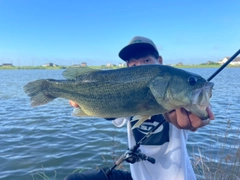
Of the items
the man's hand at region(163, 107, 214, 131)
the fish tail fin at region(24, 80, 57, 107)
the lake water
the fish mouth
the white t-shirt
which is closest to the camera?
the fish mouth

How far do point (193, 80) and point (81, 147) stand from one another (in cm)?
680

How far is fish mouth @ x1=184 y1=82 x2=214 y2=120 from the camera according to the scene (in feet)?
7.88

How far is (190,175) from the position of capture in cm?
346

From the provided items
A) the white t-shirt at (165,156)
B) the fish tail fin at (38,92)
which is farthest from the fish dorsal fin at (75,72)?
the white t-shirt at (165,156)

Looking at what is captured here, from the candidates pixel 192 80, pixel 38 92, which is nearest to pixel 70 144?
pixel 38 92

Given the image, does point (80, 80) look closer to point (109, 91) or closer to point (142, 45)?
point (109, 91)

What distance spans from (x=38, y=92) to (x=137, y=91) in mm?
1490

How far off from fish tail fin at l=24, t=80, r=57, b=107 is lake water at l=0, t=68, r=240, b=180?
291cm

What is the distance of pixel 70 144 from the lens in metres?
8.81

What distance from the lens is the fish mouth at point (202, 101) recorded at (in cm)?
240

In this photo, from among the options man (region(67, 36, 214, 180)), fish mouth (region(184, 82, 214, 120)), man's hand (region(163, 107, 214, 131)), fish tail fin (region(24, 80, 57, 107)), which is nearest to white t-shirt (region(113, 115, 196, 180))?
man (region(67, 36, 214, 180))

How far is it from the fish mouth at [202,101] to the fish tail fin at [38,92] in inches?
77.0

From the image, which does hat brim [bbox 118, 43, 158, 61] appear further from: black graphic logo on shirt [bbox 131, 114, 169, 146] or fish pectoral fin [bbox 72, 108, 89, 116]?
fish pectoral fin [bbox 72, 108, 89, 116]

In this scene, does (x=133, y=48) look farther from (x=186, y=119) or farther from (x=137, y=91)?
(x=186, y=119)
